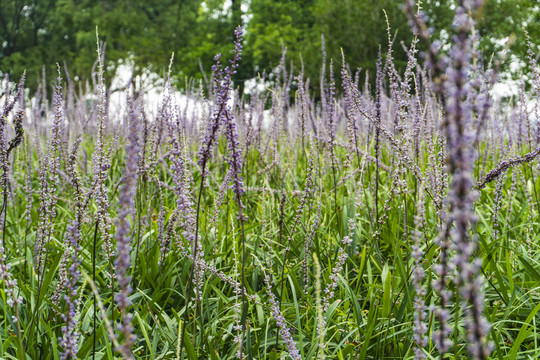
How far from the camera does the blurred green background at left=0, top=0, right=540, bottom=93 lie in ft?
66.1

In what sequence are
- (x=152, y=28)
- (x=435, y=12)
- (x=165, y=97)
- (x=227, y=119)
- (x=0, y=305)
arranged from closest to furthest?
(x=227, y=119)
(x=0, y=305)
(x=165, y=97)
(x=435, y=12)
(x=152, y=28)

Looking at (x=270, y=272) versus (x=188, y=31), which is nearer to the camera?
(x=270, y=272)

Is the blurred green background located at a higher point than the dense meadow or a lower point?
higher

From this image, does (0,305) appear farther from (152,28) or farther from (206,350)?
(152,28)

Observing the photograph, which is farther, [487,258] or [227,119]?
[487,258]

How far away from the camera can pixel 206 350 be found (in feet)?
7.22

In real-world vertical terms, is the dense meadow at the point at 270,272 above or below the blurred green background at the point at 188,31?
below

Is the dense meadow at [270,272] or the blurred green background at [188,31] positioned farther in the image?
the blurred green background at [188,31]

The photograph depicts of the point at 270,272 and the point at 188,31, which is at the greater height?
the point at 188,31

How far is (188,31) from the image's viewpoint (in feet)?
108

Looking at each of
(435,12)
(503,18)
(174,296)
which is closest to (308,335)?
(174,296)

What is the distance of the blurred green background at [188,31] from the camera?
20156 mm

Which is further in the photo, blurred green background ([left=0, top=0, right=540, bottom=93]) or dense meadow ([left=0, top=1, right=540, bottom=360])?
blurred green background ([left=0, top=0, right=540, bottom=93])

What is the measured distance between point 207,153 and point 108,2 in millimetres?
35821
